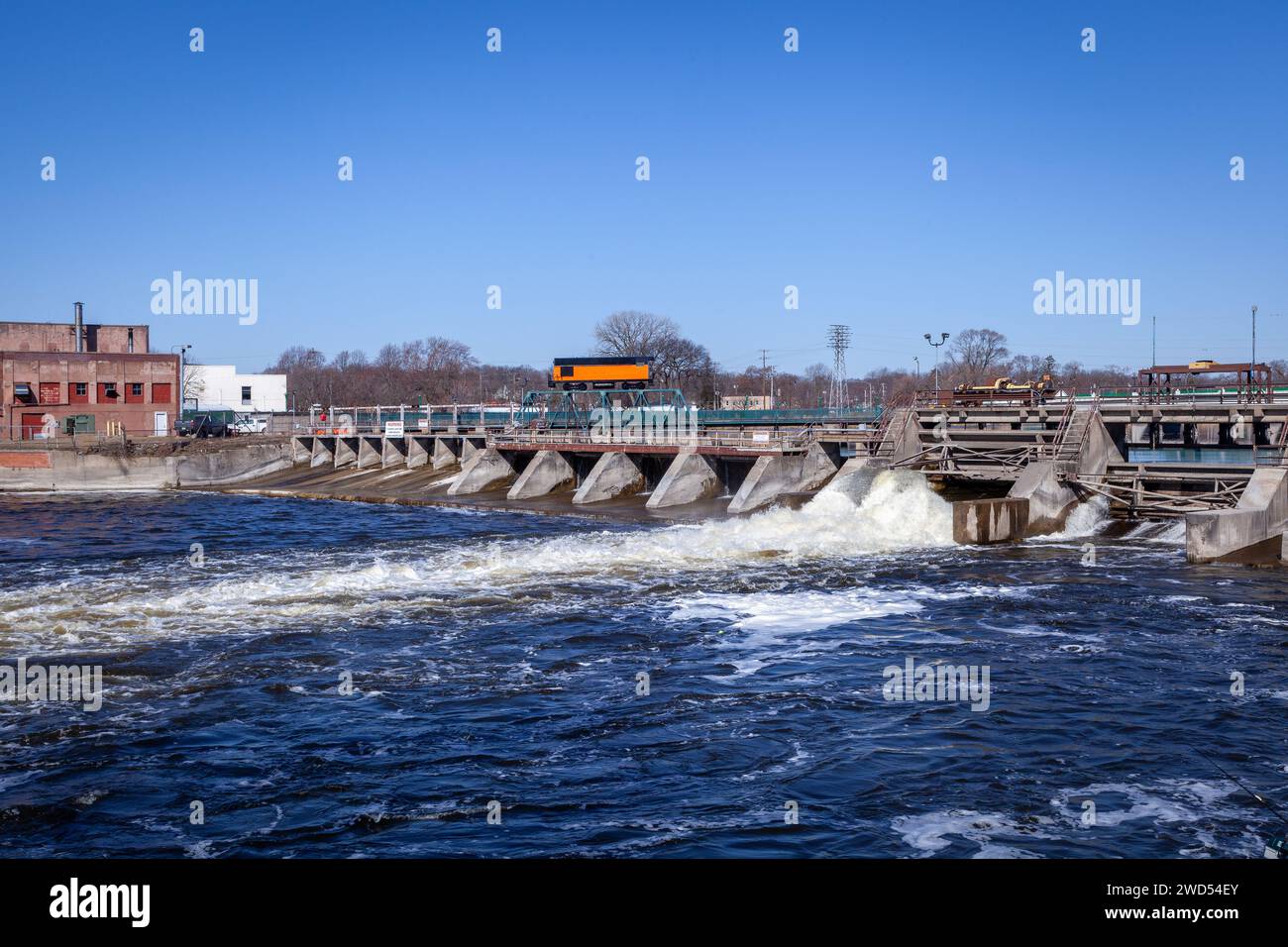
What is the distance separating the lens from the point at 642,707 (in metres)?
15.3

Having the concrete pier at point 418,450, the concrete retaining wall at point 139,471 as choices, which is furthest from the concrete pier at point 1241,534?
the concrete retaining wall at point 139,471

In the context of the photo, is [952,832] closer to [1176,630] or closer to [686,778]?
[686,778]

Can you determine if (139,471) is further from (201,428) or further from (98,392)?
(98,392)

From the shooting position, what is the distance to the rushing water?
1076 cm

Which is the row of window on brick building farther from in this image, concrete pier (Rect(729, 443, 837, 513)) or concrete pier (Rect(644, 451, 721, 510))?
concrete pier (Rect(729, 443, 837, 513))

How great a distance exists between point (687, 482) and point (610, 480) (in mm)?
4961

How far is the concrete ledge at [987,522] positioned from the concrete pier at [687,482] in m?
15.1

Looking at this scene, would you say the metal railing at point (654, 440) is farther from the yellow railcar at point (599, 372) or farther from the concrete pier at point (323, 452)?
the concrete pier at point (323, 452)

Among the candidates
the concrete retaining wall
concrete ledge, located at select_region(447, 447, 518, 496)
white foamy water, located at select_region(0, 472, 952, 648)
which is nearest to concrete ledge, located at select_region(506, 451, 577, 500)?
concrete ledge, located at select_region(447, 447, 518, 496)

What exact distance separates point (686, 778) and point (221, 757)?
567 centimetres

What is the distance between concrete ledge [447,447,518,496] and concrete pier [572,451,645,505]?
6879mm

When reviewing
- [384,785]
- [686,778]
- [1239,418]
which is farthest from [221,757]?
[1239,418]

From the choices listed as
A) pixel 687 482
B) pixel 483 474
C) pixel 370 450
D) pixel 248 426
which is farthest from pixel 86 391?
pixel 687 482
